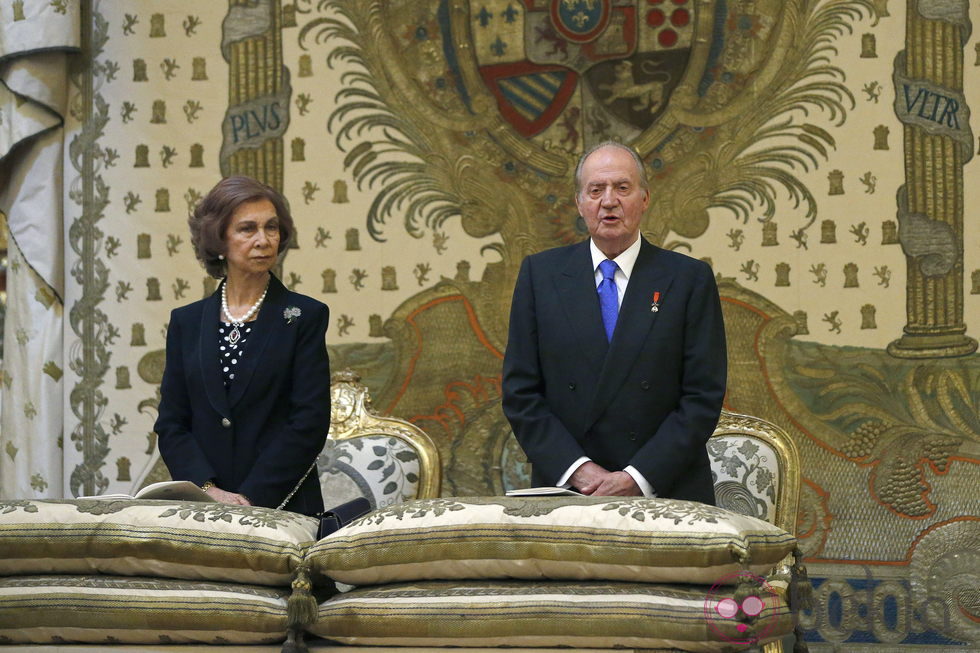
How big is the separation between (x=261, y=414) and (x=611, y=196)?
1.19 m

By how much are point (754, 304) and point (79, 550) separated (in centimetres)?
344

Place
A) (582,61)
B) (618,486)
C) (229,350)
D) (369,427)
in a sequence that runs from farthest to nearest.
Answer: (582,61)
(369,427)
(229,350)
(618,486)

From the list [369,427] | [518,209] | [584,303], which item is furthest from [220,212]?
[518,209]

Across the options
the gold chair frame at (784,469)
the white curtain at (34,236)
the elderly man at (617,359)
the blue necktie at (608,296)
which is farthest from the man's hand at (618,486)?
the white curtain at (34,236)

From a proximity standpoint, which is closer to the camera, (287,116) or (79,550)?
(79,550)

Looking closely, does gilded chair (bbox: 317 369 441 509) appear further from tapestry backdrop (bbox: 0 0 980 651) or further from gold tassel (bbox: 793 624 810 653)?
gold tassel (bbox: 793 624 810 653)

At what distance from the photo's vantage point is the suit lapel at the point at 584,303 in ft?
11.4

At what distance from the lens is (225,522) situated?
2543mm

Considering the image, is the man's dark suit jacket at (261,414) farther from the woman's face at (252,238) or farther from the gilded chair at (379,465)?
the gilded chair at (379,465)

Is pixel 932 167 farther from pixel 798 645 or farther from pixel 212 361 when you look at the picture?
pixel 212 361

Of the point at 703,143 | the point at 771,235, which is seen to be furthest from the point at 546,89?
the point at 771,235

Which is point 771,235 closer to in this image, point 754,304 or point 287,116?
point 754,304

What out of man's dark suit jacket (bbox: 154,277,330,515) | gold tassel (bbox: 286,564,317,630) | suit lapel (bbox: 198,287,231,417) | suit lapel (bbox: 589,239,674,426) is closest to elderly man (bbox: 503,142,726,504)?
suit lapel (bbox: 589,239,674,426)

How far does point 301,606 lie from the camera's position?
93.2 inches
